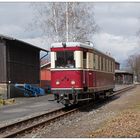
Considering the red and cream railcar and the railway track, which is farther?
the red and cream railcar

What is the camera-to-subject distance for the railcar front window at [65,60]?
21.1 meters

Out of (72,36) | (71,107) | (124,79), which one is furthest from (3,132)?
(124,79)

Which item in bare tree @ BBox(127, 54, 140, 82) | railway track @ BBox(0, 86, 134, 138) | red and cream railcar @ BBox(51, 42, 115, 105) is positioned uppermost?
bare tree @ BBox(127, 54, 140, 82)

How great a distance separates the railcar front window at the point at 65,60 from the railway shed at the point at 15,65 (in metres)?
10.5

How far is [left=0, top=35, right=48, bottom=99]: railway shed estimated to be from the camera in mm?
31344

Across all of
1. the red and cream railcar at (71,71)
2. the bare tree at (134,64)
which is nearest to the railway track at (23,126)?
the red and cream railcar at (71,71)

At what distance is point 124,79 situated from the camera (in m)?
112

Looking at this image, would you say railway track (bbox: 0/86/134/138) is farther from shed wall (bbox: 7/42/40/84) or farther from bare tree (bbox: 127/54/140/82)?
bare tree (bbox: 127/54/140/82)

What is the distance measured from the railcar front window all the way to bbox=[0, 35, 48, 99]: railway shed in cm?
1047

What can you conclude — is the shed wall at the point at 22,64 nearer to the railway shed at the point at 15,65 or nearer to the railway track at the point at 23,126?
the railway shed at the point at 15,65

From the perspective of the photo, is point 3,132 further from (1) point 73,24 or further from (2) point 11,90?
(1) point 73,24

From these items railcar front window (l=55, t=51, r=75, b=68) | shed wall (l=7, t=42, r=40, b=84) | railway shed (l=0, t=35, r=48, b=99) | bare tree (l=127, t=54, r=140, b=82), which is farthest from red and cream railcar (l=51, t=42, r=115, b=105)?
bare tree (l=127, t=54, r=140, b=82)

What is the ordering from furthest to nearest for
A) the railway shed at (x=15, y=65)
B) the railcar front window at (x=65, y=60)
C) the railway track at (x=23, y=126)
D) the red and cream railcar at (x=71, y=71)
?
the railway shed at (x=15, y=65) → the railcar front window at (x=65, y=60) → the red and cream railcar at (x=71, y=71) → the railway track at (x=23, y=126)

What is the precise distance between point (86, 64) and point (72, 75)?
1.16m
